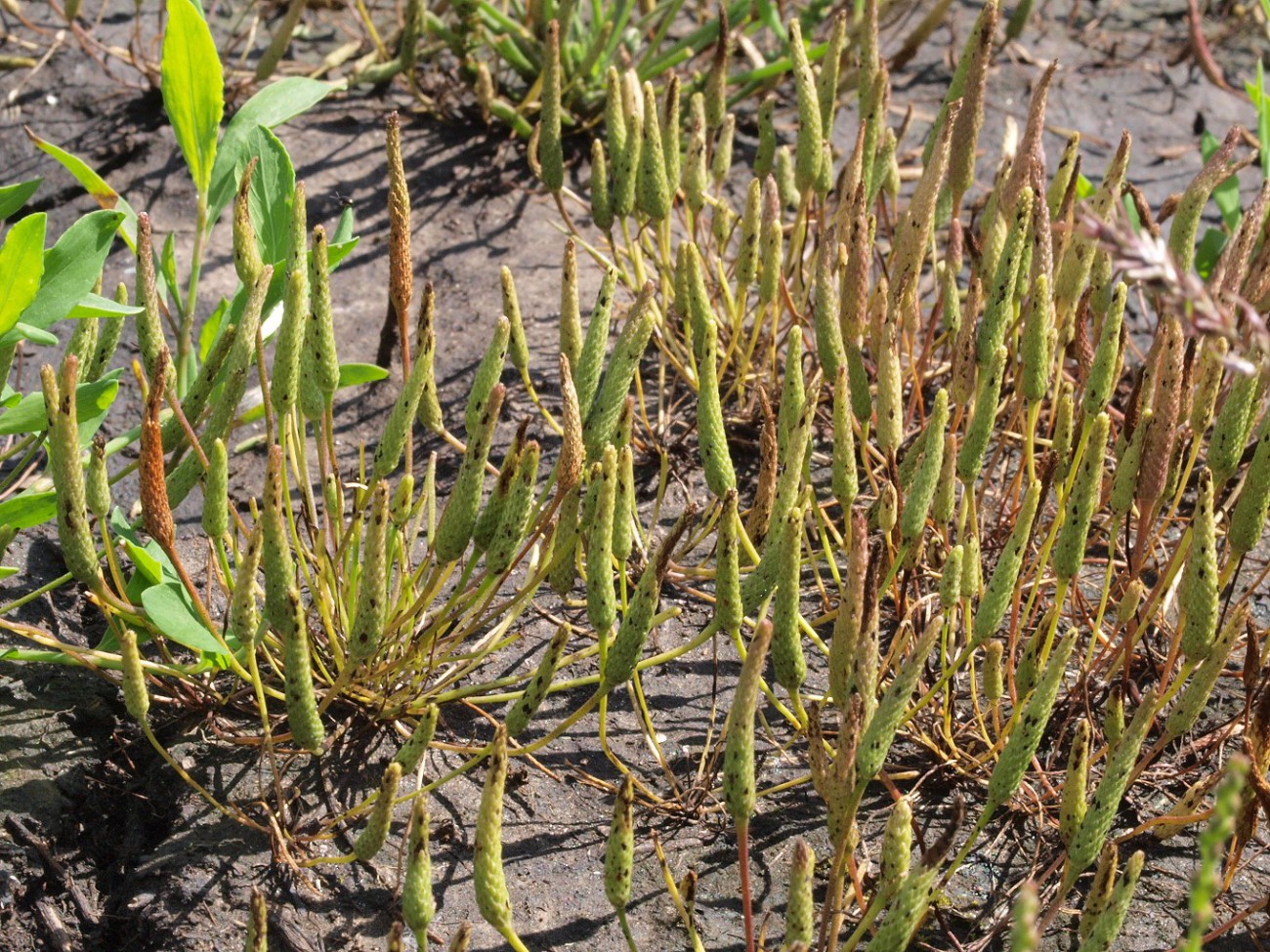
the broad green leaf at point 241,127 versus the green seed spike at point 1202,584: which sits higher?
the broad green leaf at point 241,127

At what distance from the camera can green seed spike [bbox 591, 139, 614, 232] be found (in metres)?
1.67

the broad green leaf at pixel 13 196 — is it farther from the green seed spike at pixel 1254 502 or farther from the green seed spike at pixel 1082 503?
the green seed spike at pixel 1254 502

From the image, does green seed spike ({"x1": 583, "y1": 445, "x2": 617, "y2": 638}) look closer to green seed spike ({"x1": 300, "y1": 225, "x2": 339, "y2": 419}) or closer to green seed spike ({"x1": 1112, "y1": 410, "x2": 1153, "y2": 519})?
green seed spike ({"x1": 300, "y1": 225, "x2": 339, "y2": 419})

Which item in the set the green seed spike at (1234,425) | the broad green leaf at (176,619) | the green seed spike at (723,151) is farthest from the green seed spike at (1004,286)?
the broad green leaf at (176,619)

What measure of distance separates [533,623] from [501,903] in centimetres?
65

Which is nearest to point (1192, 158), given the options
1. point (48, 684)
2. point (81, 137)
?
point (81, 137)

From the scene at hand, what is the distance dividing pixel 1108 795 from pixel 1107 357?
47 centimetres

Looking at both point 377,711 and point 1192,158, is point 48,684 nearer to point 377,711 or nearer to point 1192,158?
point 377,711

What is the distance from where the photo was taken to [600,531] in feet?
3.44

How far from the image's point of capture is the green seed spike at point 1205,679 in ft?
3.46

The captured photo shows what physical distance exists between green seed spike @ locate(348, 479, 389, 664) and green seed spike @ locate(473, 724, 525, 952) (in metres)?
0.20

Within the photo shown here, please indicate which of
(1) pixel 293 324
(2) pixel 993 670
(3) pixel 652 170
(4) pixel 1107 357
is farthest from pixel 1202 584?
(3) pixel 652 170

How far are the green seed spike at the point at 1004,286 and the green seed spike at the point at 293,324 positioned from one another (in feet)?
2.12

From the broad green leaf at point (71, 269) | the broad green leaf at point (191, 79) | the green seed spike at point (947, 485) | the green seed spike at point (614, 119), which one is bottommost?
the green seed spike at point (947, 485)
